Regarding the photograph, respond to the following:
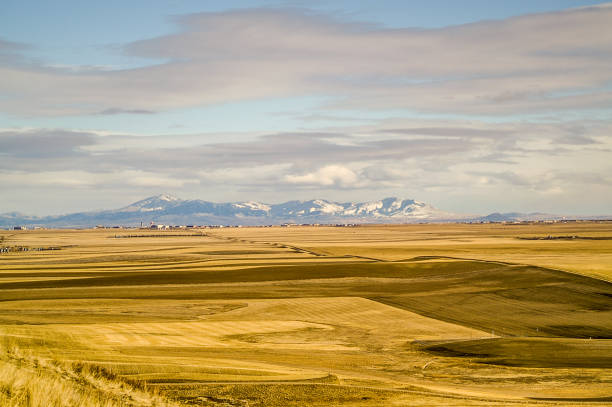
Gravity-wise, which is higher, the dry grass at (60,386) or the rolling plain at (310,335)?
the dry grass at (60,386)

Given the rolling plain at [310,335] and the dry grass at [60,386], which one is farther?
the rolling plain at [310,335]

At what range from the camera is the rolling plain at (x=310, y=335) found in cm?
2203

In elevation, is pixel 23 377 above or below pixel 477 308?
above

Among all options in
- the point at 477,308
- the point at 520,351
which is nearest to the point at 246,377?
the point at 520,351

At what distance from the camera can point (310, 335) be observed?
4200 centimetres

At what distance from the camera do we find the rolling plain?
22031mm

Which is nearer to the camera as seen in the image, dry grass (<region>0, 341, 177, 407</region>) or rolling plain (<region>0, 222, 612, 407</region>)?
dry grass (<region>0, 341, 177, 407</region>)

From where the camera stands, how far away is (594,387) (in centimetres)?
2623

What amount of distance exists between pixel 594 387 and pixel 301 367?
480 inches

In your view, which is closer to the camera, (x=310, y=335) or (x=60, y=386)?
(x=60, y=386)

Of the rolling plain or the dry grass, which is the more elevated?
the dry grass

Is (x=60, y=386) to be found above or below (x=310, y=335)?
above

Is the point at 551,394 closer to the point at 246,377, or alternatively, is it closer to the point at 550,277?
the point at 246,377

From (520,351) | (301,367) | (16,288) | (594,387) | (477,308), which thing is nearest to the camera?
(594,387)
